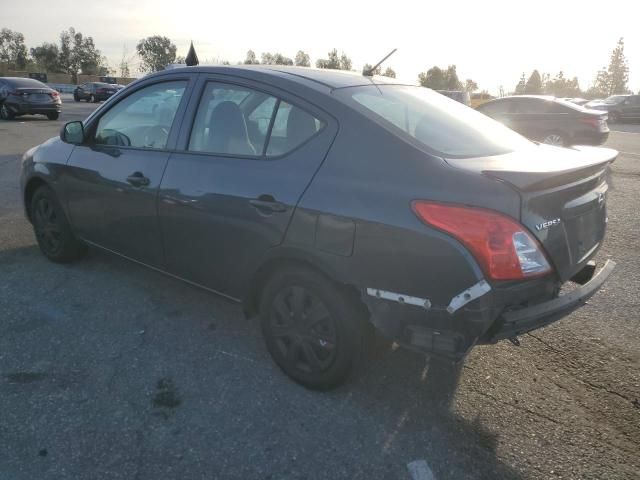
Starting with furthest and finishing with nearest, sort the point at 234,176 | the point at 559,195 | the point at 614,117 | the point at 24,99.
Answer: the point at 614,117 → the point at 24,99 → the point at 234,176 → the point at 559,195

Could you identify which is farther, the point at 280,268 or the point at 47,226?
the point at 47,226

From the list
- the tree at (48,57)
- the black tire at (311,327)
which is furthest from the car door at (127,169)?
the tree at (48,57)

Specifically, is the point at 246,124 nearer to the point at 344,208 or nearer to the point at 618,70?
the point at 344,208

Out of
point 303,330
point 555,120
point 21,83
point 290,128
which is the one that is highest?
point 21,83

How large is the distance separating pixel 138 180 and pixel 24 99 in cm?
1769

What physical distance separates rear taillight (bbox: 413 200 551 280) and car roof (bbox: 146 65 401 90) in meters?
1.10

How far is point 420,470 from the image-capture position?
7.30ft

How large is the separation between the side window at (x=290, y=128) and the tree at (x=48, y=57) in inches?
3793

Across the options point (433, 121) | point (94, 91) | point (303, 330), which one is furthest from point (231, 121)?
point (94, 91)

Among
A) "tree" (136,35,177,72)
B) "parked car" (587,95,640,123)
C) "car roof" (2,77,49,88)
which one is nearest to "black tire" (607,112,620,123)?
"parked car" (587,95,640,123)

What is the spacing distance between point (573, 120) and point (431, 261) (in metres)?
10.8

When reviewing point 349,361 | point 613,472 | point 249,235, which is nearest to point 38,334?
point 249,235

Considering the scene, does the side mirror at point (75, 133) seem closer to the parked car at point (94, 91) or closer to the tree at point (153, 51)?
the parked car at point (94, 91)

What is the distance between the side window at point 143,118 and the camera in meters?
3.39
